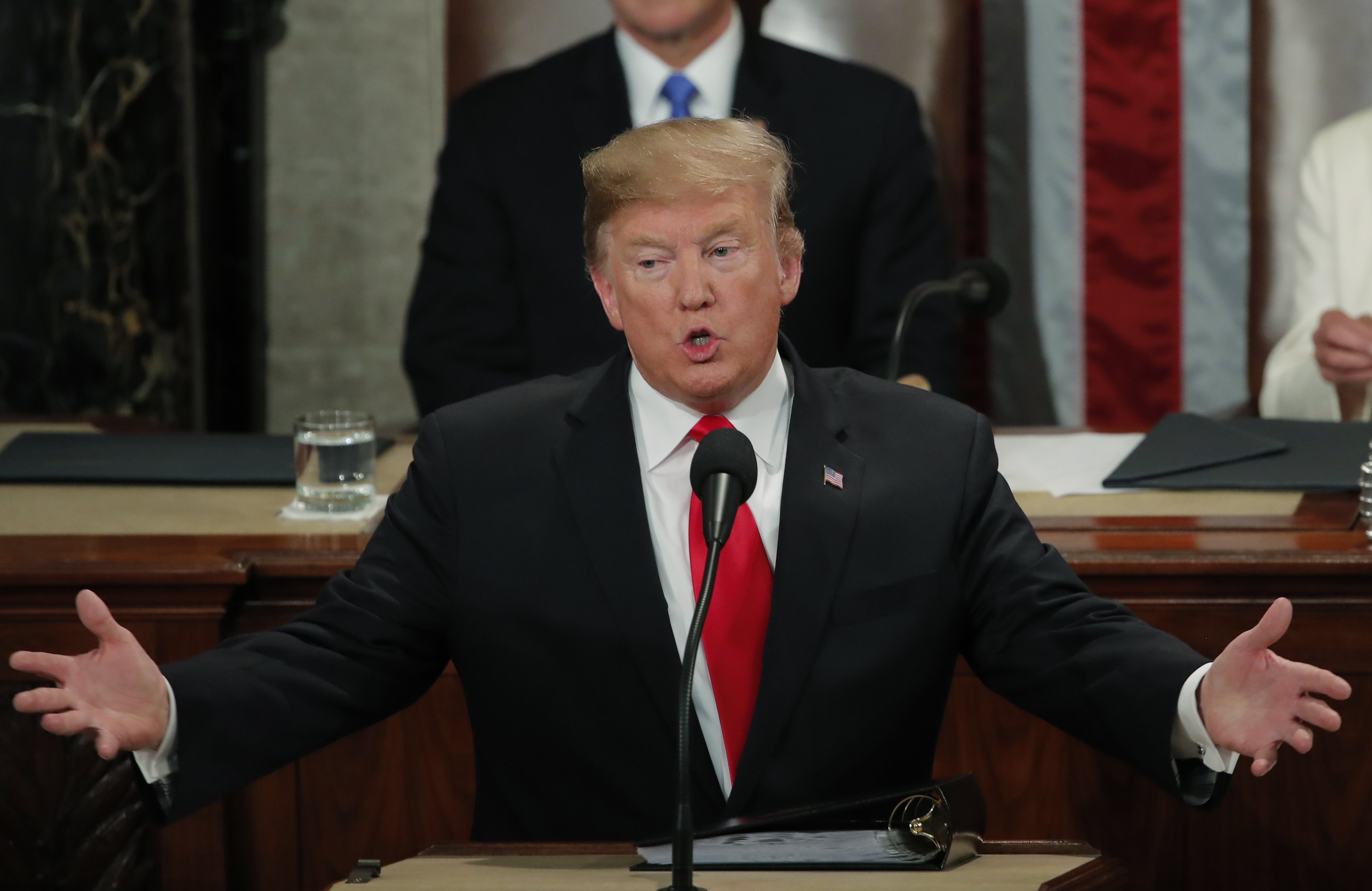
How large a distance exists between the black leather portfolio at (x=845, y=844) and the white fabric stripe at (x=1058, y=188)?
255 centimetres

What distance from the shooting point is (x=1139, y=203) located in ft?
11.8

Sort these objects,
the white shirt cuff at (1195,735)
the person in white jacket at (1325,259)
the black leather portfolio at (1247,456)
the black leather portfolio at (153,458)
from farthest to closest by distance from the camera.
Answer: the person in white jacket at (1325,259), the black leather portfolio at (153,458), the black leather portfolio at (1247,456), the white shirt cuff at (1195,735)

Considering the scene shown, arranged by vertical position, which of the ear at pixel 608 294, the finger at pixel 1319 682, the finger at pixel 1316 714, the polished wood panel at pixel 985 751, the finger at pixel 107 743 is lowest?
the polished wood panel at pixel 985 751

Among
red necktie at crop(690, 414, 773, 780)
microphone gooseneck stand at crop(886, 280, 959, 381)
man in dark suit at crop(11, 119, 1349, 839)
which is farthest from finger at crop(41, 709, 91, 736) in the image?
microphone gooseneck stand at crop(886, 280, 959, 381)

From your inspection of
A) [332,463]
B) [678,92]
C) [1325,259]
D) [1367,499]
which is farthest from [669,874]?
[1325,259]

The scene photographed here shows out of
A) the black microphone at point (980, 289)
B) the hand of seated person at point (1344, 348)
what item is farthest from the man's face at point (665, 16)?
the hand of seated person at point (1344, 348)

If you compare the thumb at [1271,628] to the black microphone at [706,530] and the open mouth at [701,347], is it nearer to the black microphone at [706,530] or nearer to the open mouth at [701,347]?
the black microphone at [706,530]

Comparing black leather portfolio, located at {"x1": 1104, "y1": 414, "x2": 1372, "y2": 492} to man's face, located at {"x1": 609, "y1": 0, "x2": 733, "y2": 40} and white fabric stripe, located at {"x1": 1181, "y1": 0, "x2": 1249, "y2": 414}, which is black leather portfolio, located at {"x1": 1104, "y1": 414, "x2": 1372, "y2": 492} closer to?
white fabric stripe, located at {"x1": 1181, "y1": 0, "x2": 1249, "y2": 414}

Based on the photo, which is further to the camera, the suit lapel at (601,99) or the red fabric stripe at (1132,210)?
the red fabric stripe at (1132,210)

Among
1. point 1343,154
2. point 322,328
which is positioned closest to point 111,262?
point 322,328

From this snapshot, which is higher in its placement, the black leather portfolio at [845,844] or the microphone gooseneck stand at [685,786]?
the microphone gooseneck stand at [685,786]

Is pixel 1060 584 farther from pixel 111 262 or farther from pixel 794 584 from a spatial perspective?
pixel 111 262

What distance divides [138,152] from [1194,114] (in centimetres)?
218

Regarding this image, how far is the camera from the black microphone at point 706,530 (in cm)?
113
